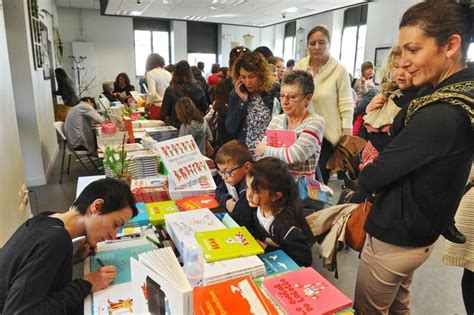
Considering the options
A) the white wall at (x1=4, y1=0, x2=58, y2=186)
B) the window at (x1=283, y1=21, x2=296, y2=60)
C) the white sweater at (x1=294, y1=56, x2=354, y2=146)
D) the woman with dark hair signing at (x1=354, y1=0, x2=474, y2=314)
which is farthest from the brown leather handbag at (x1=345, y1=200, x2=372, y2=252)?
the window at (x1=283, y1=21, x2=296, y2=60)

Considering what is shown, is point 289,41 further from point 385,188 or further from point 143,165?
point 385,188

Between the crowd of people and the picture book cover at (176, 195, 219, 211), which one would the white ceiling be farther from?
the picture book cover at (176, 195, 219, 211)

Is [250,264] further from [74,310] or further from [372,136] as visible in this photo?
[372,136]

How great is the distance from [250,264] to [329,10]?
859cm

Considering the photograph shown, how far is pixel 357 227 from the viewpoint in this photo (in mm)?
1341

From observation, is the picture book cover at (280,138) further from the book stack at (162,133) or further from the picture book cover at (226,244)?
the book stack at (162,133)

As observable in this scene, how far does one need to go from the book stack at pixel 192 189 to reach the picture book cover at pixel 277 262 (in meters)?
0.66

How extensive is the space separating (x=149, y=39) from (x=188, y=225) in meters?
10.9

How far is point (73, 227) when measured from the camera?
47.2 inches

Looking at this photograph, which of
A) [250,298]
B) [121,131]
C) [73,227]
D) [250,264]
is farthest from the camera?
[121,131]

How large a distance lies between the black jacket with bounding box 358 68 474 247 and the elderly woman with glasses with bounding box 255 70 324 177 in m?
0.52

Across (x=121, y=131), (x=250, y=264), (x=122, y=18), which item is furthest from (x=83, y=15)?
(x=250, y=264)

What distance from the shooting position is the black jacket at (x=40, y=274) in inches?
38.3

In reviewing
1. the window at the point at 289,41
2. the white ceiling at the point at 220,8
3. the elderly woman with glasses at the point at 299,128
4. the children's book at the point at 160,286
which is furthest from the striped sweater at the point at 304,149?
the window at the point at 289,41
